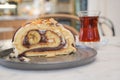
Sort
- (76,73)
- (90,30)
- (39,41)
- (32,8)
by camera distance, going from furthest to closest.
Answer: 1. (32,8)
2. (90,30)
3. (39,41)
4. (76,73)

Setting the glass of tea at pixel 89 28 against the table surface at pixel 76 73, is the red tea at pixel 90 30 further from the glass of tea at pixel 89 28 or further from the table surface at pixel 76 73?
the table surface at pixel 76 73

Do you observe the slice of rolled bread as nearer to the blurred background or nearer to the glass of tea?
the glass of tea

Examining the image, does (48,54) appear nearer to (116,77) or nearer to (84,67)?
(84,67)

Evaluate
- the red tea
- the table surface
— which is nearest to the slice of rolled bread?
the table surface

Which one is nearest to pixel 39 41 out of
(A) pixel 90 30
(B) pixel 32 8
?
(A) pixel 90 30

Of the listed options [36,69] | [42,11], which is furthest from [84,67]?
[42,11]

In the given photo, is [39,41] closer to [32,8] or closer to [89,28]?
[89,28]

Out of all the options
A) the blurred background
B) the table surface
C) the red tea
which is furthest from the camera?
the blurred background
